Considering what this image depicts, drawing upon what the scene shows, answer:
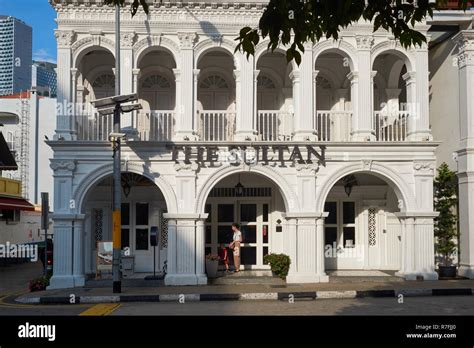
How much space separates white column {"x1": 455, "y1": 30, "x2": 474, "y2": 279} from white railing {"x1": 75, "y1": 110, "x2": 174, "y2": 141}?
29.1ft

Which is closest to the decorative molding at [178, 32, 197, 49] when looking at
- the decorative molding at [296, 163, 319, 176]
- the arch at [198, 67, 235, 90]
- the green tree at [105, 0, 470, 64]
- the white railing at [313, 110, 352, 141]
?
the arch at [198, 67, 235, 90]

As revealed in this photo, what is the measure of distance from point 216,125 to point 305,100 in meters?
3.07

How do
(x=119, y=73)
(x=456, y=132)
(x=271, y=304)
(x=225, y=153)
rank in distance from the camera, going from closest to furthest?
1. (x=271, y=304)
2. (x=119, y=73)
3. (x=225, y=153)
4. (x=456, y=132)

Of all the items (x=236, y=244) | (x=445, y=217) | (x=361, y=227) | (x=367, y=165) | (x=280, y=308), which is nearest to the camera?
(x=280, y=308)

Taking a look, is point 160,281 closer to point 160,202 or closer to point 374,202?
point 160,202

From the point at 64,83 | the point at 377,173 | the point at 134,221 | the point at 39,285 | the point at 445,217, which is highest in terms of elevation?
the point at 64,83

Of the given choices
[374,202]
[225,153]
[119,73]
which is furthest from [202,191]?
[374,202]

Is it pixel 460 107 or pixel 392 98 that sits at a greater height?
pixel 392 98

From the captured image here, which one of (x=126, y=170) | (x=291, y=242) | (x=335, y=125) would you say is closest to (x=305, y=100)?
(x=335, y=125)

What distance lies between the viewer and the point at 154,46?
18594 millimetres

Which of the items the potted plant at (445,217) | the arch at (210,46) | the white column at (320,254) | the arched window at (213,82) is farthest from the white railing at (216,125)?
the potted plant at (445,217)

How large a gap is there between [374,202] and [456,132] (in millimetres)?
3378

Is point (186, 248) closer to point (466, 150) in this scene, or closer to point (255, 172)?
point (255, 172)

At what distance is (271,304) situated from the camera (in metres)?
14.8
